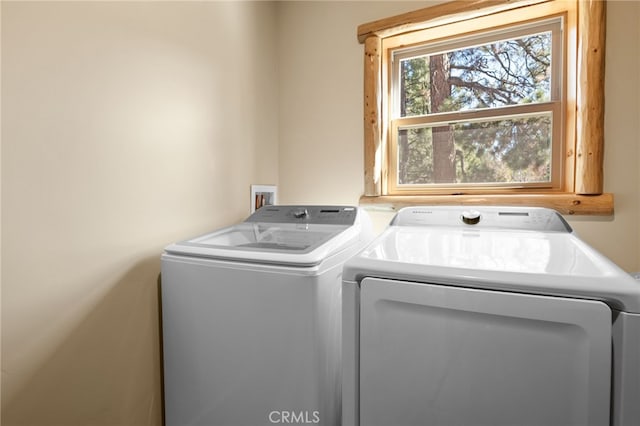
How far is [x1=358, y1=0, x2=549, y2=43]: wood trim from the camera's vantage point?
170cm

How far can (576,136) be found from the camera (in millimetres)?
1579

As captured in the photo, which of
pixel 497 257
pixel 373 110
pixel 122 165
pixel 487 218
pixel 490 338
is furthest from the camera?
pixel 373 110

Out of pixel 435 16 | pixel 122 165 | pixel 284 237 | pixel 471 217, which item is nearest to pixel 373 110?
pixel 435 16

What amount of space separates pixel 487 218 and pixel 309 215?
855 millimetres

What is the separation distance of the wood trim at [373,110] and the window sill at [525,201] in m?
0.13

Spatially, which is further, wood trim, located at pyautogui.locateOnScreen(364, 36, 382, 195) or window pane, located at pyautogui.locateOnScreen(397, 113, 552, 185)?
wood trim, located at pyautogui.locateOnScreen(364, 36, 382, 195)

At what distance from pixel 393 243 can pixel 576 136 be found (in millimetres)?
1135

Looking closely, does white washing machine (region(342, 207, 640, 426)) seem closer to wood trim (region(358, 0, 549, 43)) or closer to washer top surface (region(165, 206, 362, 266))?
washer top surface (region(165, 206, 362, 266))

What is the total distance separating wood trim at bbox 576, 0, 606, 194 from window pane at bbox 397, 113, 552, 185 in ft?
0.75

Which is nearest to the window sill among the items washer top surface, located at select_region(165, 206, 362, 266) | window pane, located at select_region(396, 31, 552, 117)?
washer top surface, located at select_region(165, 206, 362, 266)

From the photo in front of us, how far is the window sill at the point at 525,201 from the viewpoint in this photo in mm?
1491

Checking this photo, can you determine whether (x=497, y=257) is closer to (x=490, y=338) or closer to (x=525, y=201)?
(x=490, y=338)

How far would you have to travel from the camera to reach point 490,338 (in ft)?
2.76

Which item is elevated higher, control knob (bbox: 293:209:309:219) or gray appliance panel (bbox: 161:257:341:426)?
control knob (bbox: 293:209:309:219)
